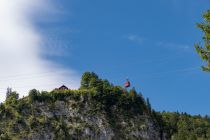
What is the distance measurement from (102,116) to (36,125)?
2586 centimetres

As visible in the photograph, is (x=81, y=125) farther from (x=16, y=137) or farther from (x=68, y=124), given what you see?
(x=16, y=137)

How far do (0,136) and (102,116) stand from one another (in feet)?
133

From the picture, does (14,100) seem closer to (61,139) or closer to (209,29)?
(61,139)

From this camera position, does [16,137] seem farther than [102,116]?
No

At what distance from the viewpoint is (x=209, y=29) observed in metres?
30.6

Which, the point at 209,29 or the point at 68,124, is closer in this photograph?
the point at 209,29

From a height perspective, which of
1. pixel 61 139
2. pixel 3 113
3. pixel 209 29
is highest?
pixel 3 113

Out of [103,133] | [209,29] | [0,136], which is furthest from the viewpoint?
[103,133]

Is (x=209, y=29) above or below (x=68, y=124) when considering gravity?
below

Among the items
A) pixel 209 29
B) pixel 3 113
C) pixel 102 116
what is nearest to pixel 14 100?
pixel 3 113

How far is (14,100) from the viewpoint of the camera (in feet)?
646

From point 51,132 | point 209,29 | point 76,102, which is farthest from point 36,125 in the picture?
point 209,29

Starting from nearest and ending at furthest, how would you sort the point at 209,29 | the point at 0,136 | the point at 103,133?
1. the point at 209,29
2. the point at 0,136
3. the point at 103,133

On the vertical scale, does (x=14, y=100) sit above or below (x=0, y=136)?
above
